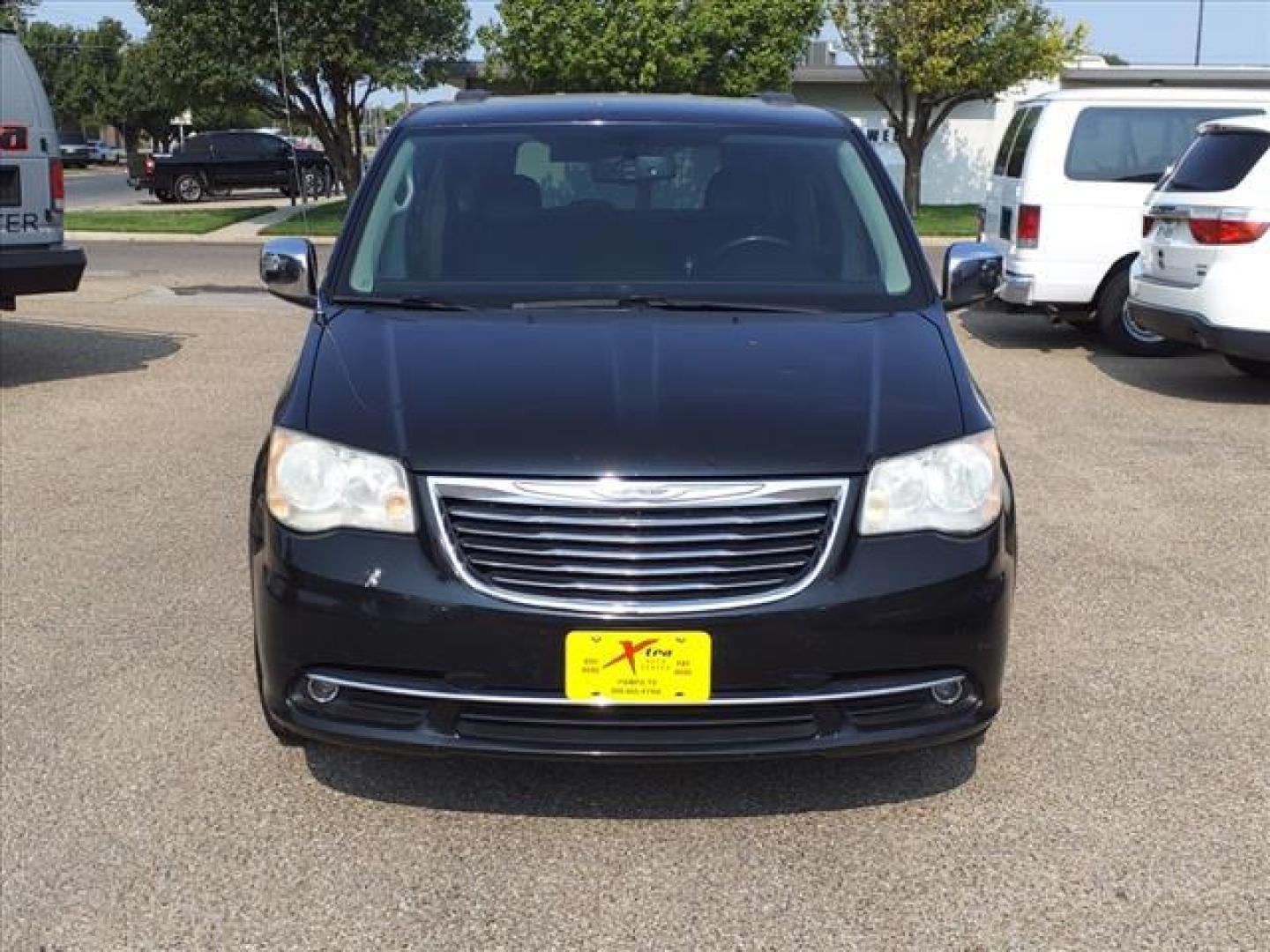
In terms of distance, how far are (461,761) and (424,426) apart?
992mm

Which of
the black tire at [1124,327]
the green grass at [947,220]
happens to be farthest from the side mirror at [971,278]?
the green grass at [947,220]

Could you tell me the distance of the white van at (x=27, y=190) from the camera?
8945mm

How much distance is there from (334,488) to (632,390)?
2.42ft

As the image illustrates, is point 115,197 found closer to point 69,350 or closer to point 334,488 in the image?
point 69,350

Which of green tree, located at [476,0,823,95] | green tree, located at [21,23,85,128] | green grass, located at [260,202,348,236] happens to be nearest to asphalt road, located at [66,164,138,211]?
green grass, located at [260,202,348,236]

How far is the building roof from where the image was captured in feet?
15.3

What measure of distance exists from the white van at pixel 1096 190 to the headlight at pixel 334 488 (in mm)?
8423

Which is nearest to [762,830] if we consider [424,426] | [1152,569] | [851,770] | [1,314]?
[851,770]

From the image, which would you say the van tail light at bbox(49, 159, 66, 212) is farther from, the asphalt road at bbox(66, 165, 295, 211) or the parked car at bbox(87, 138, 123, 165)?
the parked car at bbox(87, 138, 123, 165)

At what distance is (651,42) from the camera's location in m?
27.1

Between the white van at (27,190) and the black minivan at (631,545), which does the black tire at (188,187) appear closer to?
the white van at (27,190)

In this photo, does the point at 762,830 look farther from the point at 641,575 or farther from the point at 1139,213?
the point at 1139,213

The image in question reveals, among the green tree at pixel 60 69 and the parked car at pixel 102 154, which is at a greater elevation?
the green tree at pixel 60 69

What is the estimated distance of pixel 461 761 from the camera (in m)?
3.75
